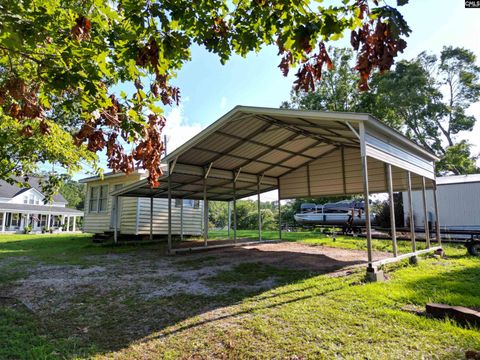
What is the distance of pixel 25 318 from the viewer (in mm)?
4445

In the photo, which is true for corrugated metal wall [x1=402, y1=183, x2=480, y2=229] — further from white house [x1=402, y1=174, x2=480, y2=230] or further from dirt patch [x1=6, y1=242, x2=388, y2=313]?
dirt patch [x1=6, y1=242, x2=388, y2=313]

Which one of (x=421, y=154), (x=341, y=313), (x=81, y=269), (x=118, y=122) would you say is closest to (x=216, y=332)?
(x=341, y=313)

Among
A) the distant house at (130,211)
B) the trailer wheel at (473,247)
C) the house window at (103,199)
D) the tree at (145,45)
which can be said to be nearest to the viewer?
the tree at (145,45)

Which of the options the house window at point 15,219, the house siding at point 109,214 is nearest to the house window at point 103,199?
the house siding at point 109,214

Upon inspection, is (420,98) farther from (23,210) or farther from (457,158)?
(23,210)

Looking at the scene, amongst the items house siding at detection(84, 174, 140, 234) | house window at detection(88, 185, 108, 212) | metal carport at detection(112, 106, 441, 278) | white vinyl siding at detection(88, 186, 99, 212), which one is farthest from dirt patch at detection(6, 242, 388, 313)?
white vinyl siding at detection(88, 186, 99, 212)

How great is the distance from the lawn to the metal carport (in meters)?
1.39

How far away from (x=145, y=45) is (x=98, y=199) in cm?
1744

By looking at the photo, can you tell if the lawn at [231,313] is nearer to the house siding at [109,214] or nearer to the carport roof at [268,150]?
the carport roof at [268,150]

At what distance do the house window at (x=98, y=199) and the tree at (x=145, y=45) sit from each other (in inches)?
593

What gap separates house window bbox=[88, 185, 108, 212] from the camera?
17.9 m

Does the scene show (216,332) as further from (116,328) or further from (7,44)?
(7,44)

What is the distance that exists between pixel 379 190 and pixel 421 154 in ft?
9.41

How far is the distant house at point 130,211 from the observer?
1580 centimetres
